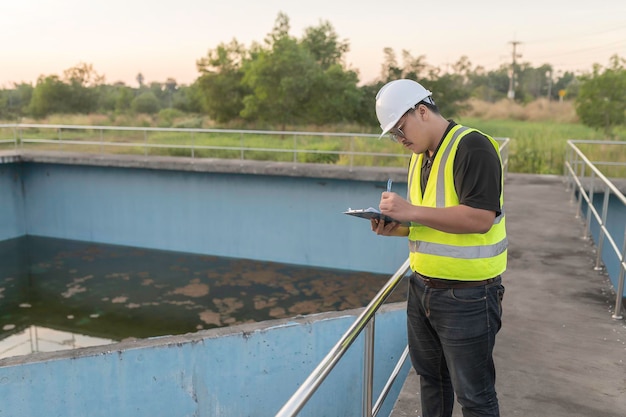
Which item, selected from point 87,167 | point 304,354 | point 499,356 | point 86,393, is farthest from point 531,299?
point 87,167

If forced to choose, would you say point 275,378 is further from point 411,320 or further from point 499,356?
point 411,320

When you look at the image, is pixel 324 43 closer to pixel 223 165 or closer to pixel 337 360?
pixel 223 165

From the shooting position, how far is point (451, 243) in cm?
207

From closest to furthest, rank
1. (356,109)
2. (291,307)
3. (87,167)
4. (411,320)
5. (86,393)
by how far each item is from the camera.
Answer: (411,320), (86,393), (291,307), (87,167), (356,109)

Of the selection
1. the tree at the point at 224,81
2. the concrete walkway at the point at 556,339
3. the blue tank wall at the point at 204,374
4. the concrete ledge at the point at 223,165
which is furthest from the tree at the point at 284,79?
the blue tank wall at the point at 204,374

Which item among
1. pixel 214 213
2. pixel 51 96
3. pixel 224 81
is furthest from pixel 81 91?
pixel 214 213

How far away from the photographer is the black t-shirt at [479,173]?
187cm

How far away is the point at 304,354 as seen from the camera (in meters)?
4.86

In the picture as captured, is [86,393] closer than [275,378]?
Yes

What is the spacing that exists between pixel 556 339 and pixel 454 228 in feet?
8.50

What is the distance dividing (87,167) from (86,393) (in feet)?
35.6

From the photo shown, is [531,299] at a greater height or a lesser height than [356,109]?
lesser

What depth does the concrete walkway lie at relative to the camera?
3.17m

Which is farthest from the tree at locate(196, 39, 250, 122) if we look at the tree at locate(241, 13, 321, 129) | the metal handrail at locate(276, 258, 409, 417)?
the metal handrail at locate(276, 258, 409, 417)
